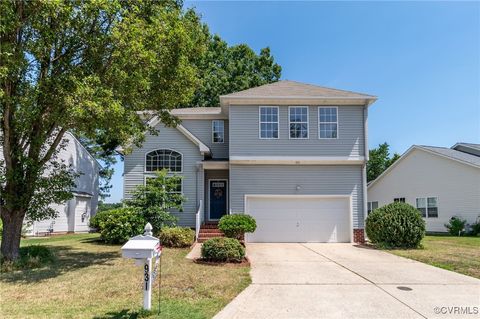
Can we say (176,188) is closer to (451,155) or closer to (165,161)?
(165,161)

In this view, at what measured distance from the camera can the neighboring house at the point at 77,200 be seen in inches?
798

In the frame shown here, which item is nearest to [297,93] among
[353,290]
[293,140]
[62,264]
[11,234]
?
[293,140]

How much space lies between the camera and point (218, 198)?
18469mm

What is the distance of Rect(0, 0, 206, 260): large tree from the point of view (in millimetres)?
8648

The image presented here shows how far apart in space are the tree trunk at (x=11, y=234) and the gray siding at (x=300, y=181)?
29.2 feet

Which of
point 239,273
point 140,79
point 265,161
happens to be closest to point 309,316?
point 239,273

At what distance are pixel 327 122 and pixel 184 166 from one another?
7214 mm

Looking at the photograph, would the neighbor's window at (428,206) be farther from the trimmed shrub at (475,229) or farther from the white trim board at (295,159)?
the white trim board at (295,159)

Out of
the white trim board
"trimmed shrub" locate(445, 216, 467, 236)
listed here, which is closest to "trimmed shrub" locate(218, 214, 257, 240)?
the white trim board

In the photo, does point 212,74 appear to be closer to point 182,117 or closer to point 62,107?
point 182,117

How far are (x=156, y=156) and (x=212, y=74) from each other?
48.1 feet

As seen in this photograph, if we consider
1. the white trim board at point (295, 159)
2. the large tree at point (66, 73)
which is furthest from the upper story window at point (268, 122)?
the large tree at point (66, 73)

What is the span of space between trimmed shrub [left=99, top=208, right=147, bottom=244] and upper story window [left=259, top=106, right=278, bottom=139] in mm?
6763

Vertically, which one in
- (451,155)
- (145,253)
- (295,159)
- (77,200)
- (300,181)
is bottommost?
(145,253)
